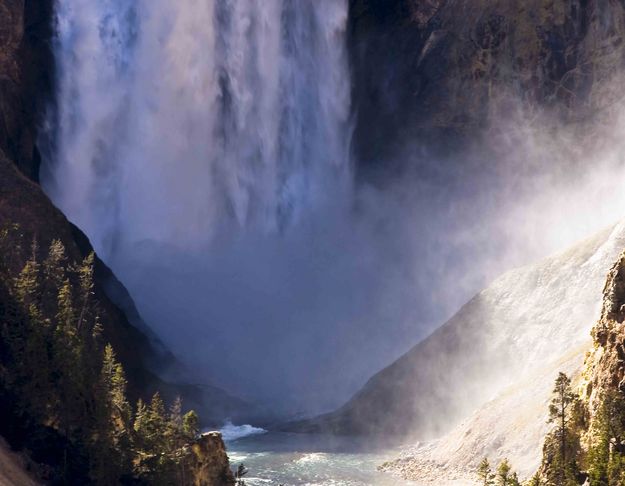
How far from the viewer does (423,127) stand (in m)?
86.6

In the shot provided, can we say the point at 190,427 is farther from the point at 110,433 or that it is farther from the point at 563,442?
the point at 563,442

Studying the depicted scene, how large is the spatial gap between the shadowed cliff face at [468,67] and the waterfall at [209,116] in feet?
10.2

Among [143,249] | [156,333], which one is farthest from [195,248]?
A: [156,333]

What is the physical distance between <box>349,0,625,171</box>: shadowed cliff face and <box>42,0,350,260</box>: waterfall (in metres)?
3.11

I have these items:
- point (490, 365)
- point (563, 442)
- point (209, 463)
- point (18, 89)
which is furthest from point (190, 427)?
point (18, 89)

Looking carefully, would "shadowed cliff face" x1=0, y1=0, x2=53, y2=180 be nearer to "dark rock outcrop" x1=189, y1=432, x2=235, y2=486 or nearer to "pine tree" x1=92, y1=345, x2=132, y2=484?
"pine tree" x1=92, y1=345, x2=132, y2=484

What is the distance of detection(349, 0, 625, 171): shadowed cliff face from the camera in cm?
7869

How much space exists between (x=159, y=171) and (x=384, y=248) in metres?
23.2

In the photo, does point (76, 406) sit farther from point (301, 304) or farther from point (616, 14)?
point (616, 14)

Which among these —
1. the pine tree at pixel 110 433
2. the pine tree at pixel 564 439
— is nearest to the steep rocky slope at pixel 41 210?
the pine tree at pixel 110 433

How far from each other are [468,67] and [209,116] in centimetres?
2503

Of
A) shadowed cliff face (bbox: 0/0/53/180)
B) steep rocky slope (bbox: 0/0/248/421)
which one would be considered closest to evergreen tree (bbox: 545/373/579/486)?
steep rocky slope (bbox: 0/0/248/421)

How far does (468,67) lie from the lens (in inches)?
3290

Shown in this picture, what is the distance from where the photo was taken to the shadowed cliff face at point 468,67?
7869 centimetres
